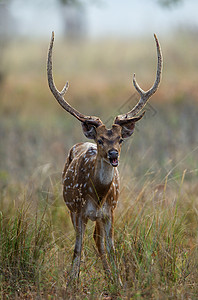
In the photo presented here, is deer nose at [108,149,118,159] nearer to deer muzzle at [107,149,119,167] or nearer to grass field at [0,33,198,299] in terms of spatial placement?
deer muzzle at [107,149,119,167]

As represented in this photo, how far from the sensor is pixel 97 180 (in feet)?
18.0

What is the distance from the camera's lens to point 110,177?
5406mm

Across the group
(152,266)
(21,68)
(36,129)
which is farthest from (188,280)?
(21,68)

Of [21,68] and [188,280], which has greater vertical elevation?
[21,68]

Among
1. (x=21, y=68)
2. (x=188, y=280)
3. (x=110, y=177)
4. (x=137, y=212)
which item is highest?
(x=21, y=68)

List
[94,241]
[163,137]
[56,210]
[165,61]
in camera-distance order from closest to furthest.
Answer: [94,241], [56,210], [163,137], [165,61]

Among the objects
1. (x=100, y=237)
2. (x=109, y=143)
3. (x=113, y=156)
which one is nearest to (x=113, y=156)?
(x=113, y=156)

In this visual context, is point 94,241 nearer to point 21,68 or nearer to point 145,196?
point 145,196

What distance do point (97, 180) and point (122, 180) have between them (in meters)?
1.62

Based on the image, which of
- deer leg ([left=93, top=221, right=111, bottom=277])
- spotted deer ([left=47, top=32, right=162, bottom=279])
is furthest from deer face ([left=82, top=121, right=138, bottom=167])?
deer leg ([left=93, top=221, right=111, bottom=277])

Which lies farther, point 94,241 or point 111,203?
point 94,241

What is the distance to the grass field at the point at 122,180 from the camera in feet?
16.6

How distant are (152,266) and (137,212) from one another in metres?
1.32

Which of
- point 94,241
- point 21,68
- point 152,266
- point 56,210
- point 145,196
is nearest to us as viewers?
point 152,266
